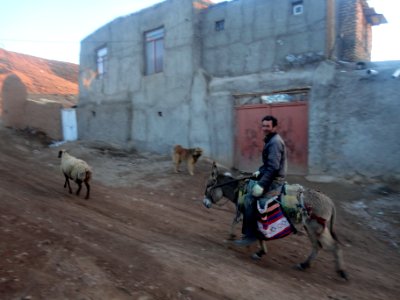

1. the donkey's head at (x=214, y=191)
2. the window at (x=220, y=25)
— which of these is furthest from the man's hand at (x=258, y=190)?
the window at (x=220, y=25)

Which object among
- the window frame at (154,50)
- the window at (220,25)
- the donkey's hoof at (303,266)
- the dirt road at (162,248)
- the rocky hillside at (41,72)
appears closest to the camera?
the dirt road at (162,248)

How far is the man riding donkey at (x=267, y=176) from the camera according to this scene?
17.4ft

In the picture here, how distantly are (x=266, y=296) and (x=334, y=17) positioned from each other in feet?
32.7

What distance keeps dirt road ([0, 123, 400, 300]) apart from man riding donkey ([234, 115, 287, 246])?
1.78 feet

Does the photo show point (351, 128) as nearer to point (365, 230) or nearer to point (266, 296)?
point (365, 230)

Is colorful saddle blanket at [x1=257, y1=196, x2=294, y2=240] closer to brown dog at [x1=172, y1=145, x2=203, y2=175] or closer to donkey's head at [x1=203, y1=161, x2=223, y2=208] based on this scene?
donkey's head at [x1=203, y1=161, x2=223, y2=208]

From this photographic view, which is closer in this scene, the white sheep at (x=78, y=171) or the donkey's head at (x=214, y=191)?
the donkey's head at (x=214, y=191)

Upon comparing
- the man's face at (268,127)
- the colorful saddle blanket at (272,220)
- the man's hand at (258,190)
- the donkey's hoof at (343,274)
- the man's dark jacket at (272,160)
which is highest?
the man's face at (268,127)

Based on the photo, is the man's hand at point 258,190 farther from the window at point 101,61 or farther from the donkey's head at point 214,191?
the window at point 101,61

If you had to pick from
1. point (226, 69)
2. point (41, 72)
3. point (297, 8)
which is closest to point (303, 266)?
point (297, 8)

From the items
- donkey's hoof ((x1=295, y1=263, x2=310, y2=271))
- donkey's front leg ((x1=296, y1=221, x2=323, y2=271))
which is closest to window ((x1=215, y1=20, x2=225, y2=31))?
donkey's front leg ((x1=296, y1=221, x2=323, y2=271))

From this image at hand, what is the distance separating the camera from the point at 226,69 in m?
13.8

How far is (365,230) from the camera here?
26.2 feet

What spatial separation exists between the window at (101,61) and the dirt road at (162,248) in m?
9.79
